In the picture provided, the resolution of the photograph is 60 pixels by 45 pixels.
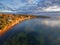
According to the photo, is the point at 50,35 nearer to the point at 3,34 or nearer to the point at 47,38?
the point at 47,38

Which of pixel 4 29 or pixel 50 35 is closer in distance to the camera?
pixel 50 35

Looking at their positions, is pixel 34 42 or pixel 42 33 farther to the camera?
pixel 42 33

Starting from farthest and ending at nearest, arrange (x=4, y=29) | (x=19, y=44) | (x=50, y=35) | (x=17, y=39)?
(x=4, y=29)
(x=50, y=35)
(x=17, y=39)
(x=19, y=44)

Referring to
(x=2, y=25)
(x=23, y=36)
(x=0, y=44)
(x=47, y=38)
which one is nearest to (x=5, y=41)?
(x=0, y=44)

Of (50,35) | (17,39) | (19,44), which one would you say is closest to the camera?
(19,44)

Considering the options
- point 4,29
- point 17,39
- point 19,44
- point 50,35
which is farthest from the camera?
point 4,29

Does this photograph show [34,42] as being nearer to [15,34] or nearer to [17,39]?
[17,39]

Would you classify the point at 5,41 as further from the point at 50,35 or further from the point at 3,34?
the point at 50,35

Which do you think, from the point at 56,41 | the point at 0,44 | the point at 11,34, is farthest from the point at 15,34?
the point at 56,41
